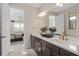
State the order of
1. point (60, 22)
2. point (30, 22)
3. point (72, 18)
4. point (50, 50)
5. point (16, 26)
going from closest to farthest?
point (50, 50) < point (72, 18) < point (60, 22) < point (30, 22) < point (16, 26)

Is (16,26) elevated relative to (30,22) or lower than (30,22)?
lower

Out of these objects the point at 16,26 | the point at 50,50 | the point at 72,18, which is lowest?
the point at 50,50

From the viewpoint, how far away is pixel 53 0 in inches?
57.2

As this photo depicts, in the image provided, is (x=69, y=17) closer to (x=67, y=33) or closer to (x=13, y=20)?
(x=67, y=33)

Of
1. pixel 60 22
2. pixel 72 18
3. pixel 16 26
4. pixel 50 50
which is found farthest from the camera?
pixel 16 26

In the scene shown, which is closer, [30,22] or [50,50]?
[50,50]

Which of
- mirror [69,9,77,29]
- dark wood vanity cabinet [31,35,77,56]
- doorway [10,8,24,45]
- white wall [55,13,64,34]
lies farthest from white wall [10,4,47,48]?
doorway [10,8,24,45]

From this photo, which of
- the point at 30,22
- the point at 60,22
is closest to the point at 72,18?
the point at 60,22

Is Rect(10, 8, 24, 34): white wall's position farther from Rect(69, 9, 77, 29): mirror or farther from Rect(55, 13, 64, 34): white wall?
Rect(69, 9, 77, 29): mirror

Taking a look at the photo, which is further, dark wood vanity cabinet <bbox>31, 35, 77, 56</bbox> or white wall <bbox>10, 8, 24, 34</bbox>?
white wall <bbox>10, 8, 24, 34</bbox>

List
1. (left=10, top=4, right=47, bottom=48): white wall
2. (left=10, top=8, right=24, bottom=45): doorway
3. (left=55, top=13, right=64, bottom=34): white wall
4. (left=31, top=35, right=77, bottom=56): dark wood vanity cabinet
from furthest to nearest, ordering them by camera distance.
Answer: (left=10, top=8, right=24, bottom=45): doorway
(left=10, top=4, right=47, bottom=48): white wall
(left=55, top=13, right=64, bottom=34): white wall
(left=31, top=35, right=77, bottom=56): dark wood vanity cabinet

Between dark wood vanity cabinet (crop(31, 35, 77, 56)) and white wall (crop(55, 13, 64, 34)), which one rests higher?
white wall (crop(55, 13, 64, 34))

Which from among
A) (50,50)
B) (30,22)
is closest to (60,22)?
(50,50)

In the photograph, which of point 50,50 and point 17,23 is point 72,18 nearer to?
point 50,50
